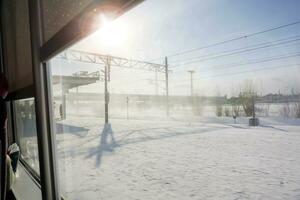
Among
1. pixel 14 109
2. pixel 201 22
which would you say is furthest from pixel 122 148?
pixel 201 22

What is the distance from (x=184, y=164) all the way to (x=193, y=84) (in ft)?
3.89

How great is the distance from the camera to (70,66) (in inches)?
71.7

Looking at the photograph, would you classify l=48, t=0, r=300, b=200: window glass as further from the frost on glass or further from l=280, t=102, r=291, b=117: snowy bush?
the frost on glass

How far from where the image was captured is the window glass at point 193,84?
122 cm

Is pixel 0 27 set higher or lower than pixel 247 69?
higher

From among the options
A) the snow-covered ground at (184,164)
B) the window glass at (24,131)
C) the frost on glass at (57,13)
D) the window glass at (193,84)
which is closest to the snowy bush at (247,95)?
the window glass at (193,84)

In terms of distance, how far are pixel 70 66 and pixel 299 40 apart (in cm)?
146

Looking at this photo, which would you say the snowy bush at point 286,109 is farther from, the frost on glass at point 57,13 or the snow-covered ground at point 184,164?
the frost on glass at point 57,13

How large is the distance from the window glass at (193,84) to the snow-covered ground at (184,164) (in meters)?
0.01

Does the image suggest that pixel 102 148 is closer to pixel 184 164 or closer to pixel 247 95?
pixel 184 164

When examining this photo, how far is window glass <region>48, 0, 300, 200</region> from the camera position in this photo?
122 cm

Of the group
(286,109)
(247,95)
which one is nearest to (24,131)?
(247,95)

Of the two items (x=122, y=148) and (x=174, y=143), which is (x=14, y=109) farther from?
(x=174, y=143)

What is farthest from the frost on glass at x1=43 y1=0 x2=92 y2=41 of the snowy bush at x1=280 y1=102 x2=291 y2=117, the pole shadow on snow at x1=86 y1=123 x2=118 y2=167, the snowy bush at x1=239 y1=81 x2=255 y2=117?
the pole shadow on snow at x1=86 y1=123 x2=118 y2=167
